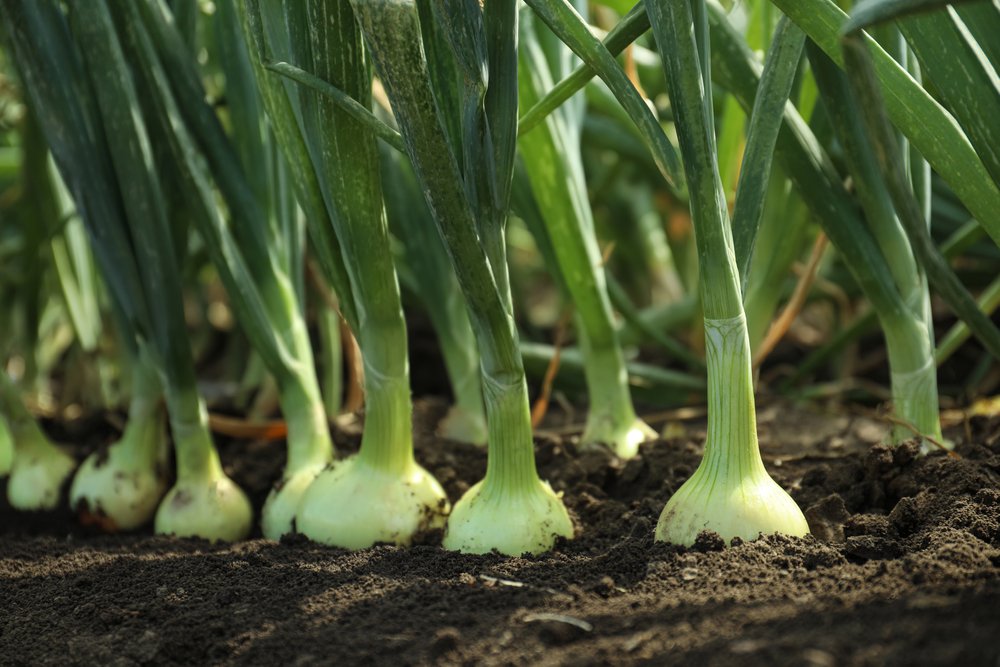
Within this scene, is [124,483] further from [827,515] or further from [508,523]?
[827,515]

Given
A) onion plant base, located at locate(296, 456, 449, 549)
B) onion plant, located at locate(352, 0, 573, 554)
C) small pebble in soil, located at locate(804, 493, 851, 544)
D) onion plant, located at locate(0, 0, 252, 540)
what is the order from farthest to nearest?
onion plant, located at locate(0, 0, 252, 540) → onion plant base, located at locate(296, 456, 449, 549) → small pebble in soil, located at locate(804, 493, 851, 544) → onion plant, located at locate(352, 0, 573, 554)

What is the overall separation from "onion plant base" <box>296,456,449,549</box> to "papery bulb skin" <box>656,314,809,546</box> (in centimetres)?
27

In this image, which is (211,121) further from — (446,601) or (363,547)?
(446,601)

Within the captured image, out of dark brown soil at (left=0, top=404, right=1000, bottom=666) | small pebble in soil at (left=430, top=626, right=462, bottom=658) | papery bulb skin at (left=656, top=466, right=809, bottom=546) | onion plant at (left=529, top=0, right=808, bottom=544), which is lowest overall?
small pebble in soil at (left=430, top=626, right=462, bottom=658)

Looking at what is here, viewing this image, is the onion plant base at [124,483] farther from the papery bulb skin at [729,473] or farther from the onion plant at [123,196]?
the papery bulb skin at [729,473]

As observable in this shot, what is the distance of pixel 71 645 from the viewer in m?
0.91

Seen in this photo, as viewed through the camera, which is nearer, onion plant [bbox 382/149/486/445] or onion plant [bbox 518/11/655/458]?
onion plant [bbox 518/11/655/458]

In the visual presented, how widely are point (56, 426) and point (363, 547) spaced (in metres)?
0.86

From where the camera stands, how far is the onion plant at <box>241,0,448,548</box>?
3.30 ft

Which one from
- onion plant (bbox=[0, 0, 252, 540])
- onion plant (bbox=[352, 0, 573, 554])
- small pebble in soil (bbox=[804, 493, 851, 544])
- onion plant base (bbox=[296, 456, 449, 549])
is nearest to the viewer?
onion plant (bbox=[352, 0, 573, 554])

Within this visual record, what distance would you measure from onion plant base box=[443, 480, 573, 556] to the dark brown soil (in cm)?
2

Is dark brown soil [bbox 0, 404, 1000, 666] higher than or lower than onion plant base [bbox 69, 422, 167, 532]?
lower

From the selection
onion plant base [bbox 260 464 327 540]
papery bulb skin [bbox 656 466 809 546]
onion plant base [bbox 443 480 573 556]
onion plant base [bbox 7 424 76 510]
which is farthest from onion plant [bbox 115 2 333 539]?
papery bulb skin [bbox 656 466 809 546]

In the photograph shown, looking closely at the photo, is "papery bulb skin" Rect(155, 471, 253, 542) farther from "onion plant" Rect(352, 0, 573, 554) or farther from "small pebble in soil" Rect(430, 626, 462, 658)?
"small pebble in soil" Rect(430, 626, 462, 658)
